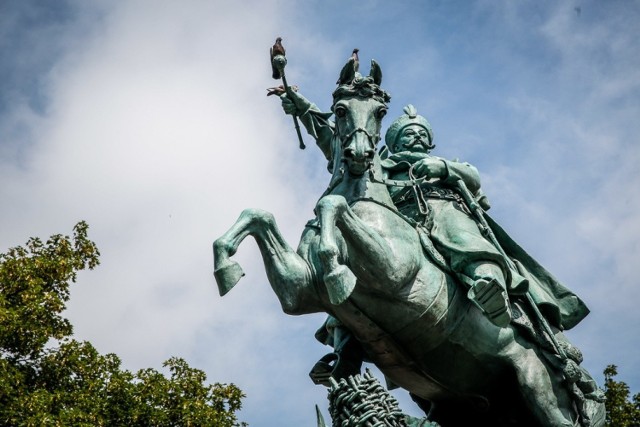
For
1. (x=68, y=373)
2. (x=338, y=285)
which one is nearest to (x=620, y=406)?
(x=68, y=373)

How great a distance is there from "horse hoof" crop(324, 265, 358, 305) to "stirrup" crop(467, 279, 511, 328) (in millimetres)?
1249

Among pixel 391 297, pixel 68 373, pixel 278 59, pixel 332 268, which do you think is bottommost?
pixel 332 268

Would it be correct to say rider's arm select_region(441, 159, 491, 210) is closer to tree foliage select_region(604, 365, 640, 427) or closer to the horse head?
the horse head

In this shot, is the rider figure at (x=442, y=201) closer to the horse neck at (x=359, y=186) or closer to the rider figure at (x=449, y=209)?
the rider figure at (x=449, y=209)

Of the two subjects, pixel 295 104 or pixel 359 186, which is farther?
pixel 295 104

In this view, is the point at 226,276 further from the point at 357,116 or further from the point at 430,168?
the point at 430,168

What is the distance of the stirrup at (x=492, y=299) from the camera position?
7.34 meters

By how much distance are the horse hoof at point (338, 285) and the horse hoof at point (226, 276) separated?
0.59m

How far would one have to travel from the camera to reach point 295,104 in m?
8.54

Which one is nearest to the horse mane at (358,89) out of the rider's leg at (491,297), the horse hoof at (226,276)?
the rider's leg at (491,297)

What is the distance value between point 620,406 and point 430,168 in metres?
11.2

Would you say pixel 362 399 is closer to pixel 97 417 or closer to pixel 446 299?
pixel 446 299

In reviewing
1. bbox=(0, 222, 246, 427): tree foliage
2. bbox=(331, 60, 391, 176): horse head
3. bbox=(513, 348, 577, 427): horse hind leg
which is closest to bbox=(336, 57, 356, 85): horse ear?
bbox=(331, 60, 391, 176): horse head

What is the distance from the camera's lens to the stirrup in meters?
7.34
